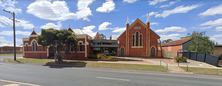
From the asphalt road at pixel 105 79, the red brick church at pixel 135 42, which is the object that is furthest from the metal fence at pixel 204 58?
the asphalt road at pixel 105 79

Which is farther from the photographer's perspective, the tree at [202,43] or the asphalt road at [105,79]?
the tree at [202,43]

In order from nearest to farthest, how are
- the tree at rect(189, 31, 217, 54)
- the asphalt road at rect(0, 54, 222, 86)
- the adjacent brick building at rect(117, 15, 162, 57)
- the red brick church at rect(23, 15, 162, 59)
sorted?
the asphalt road at rect(0, 54, 222, 86) < the tree at rect(189, 31, 217, 54) < the red brick church at rect(23, 15, 162, 59) < the adjacent brick building at rect(117, 15, 162, 57)

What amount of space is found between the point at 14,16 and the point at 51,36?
40.2 feet

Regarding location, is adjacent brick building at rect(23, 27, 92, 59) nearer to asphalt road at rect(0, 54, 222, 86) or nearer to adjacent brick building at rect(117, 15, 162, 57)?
adjacent brick building at rect(117, 15, 162, 57)

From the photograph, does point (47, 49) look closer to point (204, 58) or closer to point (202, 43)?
point (204, 58)

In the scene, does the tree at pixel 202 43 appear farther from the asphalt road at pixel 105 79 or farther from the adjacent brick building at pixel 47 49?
the adjacent brick building at pixel 47 49

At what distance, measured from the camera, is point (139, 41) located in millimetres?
30719

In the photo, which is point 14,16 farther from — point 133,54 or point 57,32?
point 133,54

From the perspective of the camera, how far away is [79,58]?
22719mm

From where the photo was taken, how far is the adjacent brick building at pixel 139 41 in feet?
97.1

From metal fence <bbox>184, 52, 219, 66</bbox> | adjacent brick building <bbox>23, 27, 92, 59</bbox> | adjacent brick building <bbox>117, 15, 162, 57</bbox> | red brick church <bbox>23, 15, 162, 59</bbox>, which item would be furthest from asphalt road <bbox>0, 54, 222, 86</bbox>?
adjacent brick building <bbox>117, 15, 162, 57</bbox>

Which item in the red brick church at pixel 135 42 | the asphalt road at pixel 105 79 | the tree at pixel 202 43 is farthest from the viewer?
the red brick church at pixel 135 42

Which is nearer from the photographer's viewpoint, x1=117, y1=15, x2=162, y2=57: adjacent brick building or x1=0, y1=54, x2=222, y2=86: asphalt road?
x1=0, y1=54, x2=222, y2=86: asphalt road

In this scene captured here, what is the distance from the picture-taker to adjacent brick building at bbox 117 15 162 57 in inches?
1166
